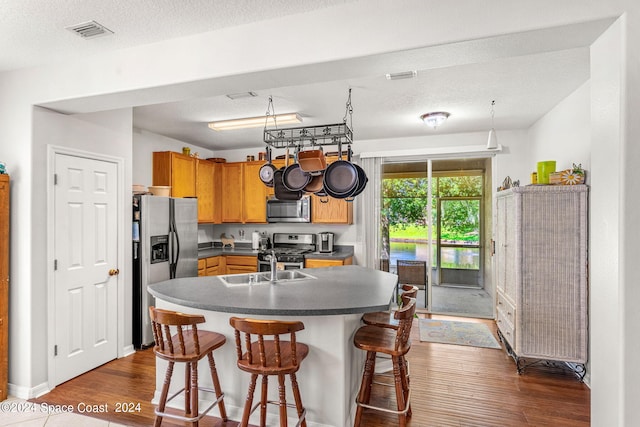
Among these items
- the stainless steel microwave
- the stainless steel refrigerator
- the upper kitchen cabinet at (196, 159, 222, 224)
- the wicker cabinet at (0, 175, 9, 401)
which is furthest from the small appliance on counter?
the wicker cabinet at (0, 175, 9, 401)

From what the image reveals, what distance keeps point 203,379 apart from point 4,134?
8.24ft

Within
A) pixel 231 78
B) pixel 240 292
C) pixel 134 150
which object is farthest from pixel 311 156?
pixel 134 150

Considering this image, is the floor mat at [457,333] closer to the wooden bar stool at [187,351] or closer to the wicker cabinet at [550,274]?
the wicker cabinet at [550,274]

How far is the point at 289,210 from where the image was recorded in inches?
213

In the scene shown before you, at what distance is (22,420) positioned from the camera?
2.50 m

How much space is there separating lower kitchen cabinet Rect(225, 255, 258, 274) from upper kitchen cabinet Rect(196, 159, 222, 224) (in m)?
0.70

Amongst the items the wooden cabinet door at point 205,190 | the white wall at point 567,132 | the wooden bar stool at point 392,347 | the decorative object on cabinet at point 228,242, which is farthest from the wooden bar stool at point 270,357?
the decorative object on cabinet at point 228,242

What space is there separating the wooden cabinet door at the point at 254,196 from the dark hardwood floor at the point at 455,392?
254 centimetres

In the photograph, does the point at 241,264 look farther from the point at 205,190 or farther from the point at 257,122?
the point at 257,122

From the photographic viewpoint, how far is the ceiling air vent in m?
2.17

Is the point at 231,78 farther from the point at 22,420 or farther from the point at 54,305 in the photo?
the point at 22,420

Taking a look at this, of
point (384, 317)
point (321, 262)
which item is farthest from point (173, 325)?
point (321, 262)

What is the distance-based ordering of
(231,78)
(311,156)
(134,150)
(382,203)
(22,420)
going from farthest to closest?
(382,203) → (134,150) → (311,156) → (22,420) → (231,78)

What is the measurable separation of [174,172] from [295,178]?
2370mm
